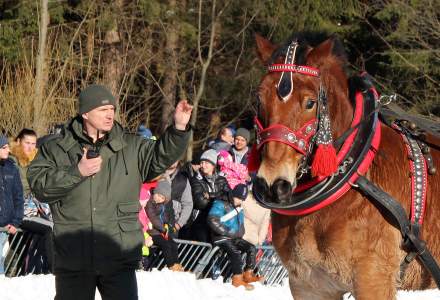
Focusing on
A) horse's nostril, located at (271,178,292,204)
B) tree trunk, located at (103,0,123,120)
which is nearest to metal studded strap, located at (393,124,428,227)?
horse's nostril, located at (271,178,292,204)

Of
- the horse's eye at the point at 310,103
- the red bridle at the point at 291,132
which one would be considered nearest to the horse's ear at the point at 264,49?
the red bridle at the point at 291,132

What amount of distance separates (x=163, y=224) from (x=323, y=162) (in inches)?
190

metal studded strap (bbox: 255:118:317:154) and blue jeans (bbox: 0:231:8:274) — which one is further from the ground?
metal studded strap (bbox: 255:118:317:154)

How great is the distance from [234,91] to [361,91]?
14632 millimetres

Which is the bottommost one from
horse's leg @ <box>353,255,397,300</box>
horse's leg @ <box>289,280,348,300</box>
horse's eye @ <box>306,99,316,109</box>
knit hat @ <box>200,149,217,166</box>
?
knit hat @ <box>200,149,217,166</box>

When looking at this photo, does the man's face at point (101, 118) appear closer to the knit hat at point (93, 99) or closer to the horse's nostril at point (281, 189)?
the knit hat at point (93, 99)

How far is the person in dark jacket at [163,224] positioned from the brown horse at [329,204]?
4120 millimetres

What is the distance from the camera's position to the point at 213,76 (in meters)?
19.5

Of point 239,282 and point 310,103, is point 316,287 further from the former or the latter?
point 239,282

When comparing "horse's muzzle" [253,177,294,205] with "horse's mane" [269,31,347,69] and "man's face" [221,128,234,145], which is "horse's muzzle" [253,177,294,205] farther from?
"man's face" [221,128,234,145]

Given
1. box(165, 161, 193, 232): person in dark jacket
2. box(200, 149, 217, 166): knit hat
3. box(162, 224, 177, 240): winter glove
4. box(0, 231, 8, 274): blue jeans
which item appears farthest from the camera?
box(200, 149, 217, 166): knit hat

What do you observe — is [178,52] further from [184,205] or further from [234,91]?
[184,205]

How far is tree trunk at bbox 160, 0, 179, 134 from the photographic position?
18.0 meters

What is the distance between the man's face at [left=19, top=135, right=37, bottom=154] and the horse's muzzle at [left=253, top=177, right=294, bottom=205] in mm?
5473
